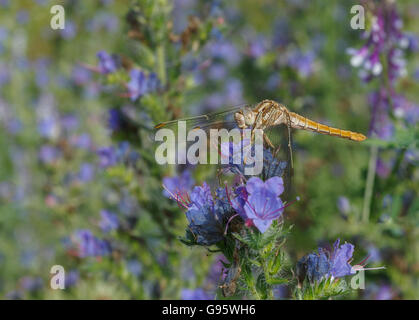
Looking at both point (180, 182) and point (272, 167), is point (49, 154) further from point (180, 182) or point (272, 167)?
point (272, 167)

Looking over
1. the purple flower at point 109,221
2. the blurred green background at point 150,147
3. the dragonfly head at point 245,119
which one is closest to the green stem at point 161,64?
the blurred green background at point 150,147

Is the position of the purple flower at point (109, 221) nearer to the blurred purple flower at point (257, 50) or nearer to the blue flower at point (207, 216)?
the blue flower at point (207, 216)

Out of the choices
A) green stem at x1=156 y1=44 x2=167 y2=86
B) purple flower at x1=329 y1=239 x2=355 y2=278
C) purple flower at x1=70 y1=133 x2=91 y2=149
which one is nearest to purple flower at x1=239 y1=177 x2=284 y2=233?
purple flower at x1=329 y1=239 x2=355 y2=278

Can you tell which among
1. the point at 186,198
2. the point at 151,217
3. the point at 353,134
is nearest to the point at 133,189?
the point at 151,217

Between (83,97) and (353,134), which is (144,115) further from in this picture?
(83,97)

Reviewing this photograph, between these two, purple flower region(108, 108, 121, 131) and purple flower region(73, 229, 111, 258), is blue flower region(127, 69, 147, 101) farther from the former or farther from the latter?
purple flower region(73, 229, 111, 258)
